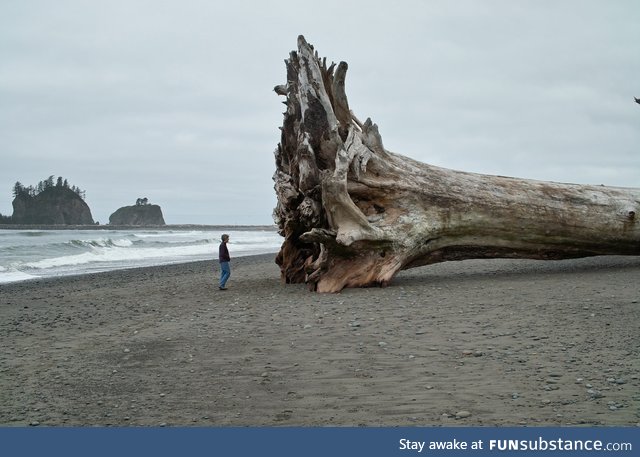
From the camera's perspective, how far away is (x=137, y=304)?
10406 mm

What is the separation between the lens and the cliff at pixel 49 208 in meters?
99.7

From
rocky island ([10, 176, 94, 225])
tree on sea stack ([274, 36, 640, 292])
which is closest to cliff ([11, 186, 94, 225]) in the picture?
rocky island ([10, 176, 94, 225])

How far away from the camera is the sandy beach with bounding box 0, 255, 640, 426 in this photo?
4.39 metres

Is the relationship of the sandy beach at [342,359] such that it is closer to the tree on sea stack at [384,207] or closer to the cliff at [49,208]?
the tree on sea stack at [384,207]

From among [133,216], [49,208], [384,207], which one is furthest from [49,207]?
[384,207]

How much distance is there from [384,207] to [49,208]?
101m

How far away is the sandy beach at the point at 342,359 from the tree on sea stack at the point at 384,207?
3.31 ft

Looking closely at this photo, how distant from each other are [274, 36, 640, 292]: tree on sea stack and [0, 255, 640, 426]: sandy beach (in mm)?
1007

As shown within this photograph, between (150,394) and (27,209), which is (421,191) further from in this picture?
(27,209)

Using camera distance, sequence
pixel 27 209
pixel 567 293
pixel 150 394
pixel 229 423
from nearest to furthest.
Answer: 1. pixel 229 423
2. pixel 150 394
3. pixel 567 293
4. pixel 27 209

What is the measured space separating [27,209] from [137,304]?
9996 centimetres

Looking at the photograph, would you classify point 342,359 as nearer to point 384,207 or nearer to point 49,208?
point 384,207

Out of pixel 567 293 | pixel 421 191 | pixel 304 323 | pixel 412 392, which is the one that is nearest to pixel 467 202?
pixel 421 191

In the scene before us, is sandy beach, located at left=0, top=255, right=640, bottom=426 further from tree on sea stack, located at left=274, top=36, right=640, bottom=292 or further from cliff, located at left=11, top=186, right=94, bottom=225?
cliff, located at left=11, top=186, right=94, bottom=225
